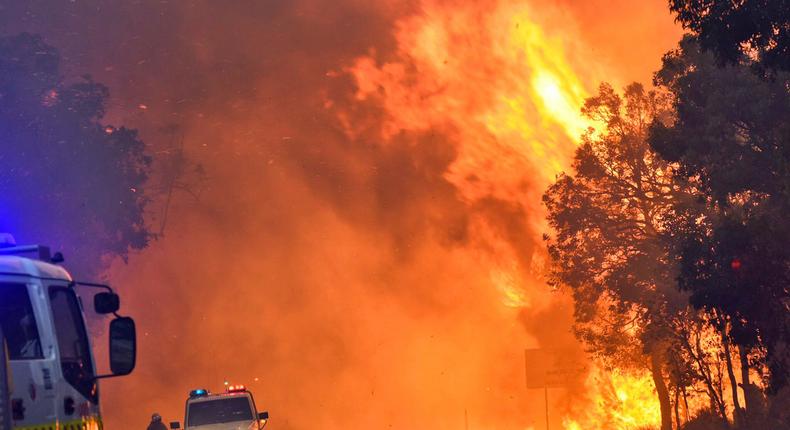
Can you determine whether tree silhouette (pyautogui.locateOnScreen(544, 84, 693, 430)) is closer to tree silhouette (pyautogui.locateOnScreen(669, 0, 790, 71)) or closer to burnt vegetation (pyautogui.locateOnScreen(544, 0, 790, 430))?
burnt vegetation (pyautogui.locateOnScreen(544, 0, 790, 430))

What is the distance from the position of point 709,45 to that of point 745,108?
8.42m

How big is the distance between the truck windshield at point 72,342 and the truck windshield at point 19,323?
0.48 m

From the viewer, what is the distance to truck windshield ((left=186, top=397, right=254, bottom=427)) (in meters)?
26.2

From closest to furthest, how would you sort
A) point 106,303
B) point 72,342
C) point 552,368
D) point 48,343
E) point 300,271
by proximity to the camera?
point 48,343
point 72,342
point 106,303
point 552,368
point 300,271

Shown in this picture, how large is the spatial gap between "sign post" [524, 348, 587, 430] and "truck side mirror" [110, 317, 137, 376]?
46448 millimetres

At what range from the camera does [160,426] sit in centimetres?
2281

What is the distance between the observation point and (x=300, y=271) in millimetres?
87312

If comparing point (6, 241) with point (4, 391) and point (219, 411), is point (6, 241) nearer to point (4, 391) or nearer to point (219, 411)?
point (4, 391)

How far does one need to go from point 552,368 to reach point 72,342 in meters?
47.7

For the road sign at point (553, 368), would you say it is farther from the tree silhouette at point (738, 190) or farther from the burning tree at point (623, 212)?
the tree silhouette at point (738, 190)

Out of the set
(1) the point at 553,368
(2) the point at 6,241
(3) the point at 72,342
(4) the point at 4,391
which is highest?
(1) the point at 553,368

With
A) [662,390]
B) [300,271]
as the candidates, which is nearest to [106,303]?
[662,390]

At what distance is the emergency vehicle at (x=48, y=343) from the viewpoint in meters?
8.68

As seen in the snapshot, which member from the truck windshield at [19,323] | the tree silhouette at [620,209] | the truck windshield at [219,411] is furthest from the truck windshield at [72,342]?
the tree silhouette at [620,209]
